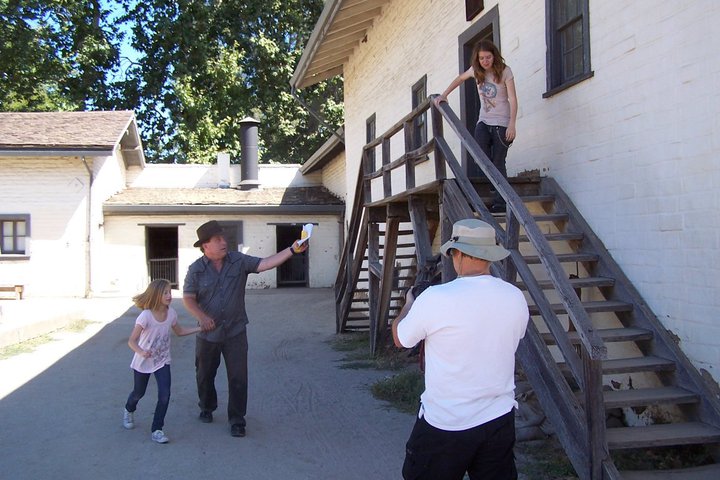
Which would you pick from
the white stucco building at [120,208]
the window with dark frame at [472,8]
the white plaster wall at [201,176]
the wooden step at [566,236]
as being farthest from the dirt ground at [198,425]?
the white plaster wall at [201,176]

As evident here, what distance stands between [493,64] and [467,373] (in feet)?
13.8

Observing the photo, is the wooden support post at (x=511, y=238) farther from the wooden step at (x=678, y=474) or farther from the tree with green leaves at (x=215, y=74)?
the tree with green leaves at (x=215, y=74)

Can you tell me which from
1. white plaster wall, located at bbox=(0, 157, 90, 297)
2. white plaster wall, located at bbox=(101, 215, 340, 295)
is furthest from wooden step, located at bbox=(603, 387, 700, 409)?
white plaster wall, located at bbox=(0, 157, 90, 297)

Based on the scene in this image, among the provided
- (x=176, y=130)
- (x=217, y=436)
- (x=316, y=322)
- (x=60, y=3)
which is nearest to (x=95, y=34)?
(x=60, y=3)

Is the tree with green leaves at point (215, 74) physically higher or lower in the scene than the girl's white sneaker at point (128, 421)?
higher

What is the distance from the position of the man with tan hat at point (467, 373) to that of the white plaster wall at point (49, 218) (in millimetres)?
17852

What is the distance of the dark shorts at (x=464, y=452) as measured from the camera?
Answer: 281 centimetres

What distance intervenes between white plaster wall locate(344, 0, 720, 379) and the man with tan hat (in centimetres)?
229

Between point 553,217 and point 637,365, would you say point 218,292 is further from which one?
point 637,365

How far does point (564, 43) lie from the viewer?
A: 659 cm

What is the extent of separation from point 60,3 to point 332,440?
29.0 m

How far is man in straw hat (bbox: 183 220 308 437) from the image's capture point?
5465 millimetres

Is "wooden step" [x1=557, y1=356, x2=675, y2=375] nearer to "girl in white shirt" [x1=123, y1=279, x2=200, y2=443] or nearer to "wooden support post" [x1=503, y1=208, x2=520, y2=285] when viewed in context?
"wooden support post" [x1=503, y1=208, x2=520, y2=285]

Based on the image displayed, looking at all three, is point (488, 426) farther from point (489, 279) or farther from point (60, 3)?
point (60, 3)
